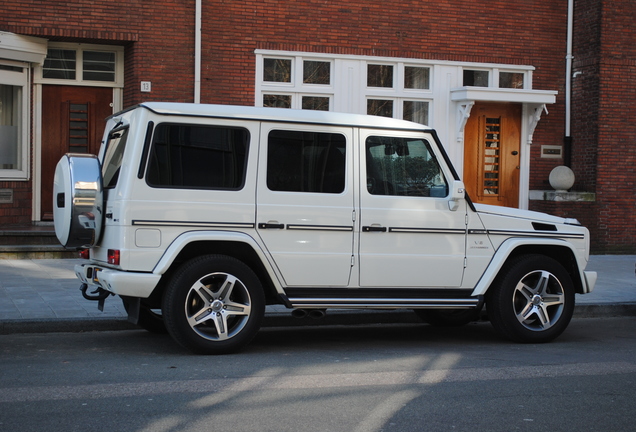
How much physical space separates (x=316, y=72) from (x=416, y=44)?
203cm

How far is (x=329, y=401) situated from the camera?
18.7 feet

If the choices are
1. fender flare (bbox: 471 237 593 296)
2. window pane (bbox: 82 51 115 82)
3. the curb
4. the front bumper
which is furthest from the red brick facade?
the front bumper

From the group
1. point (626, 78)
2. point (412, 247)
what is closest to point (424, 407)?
point (412, 247)

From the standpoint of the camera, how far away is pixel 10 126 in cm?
1463

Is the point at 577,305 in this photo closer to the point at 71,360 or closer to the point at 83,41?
the point at 71,360

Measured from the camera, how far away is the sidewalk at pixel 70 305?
27.7 feet

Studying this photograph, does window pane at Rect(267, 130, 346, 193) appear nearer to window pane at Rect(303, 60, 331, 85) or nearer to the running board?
the running board

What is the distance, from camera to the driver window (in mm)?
7699

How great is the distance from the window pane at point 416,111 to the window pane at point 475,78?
0.97 meters

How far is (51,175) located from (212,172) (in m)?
8.66

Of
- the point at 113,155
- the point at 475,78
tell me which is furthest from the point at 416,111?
the point at 113,155

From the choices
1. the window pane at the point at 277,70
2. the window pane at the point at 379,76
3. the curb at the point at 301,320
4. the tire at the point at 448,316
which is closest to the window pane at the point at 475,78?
the window pane at the point at 379,76

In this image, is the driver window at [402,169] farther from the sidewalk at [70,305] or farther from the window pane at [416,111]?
the window pane at [416,111]

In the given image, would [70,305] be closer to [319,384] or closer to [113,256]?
[113,256]
